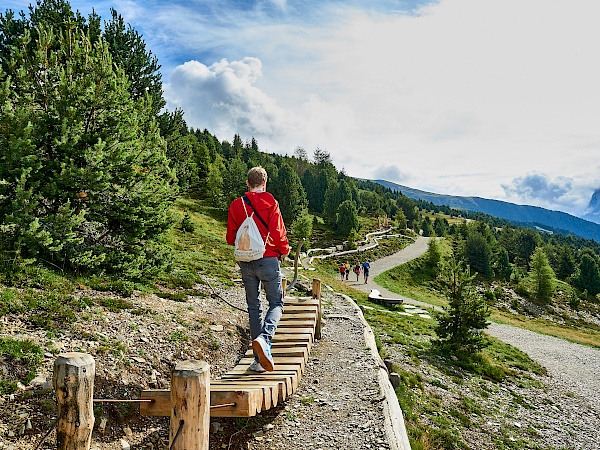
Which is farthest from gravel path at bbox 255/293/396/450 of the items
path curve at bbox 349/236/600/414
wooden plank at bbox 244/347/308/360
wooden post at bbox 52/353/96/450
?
path curve at bbox 349/236/600/414

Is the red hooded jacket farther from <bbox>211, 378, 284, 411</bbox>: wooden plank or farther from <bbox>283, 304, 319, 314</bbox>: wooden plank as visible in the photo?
<bbox>283, 304, 319, 314</bbox>: wooden plank

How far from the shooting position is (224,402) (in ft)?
17.6

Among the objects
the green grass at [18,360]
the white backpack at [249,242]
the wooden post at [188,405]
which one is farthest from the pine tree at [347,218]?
the wooden post at [188,405]

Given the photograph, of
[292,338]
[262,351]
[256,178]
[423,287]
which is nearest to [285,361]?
[262,351]

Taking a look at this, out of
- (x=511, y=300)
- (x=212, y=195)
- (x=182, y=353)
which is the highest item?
(x=212, y=195)

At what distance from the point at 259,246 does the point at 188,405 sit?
315 cm

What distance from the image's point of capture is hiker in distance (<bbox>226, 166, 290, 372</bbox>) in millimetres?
6688

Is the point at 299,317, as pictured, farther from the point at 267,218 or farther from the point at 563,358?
the point at 563,358

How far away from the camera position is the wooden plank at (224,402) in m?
5.32

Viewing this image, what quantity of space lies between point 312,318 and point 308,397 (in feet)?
8.05

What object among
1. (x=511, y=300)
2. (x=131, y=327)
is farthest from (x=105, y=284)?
(x=511, y=300)

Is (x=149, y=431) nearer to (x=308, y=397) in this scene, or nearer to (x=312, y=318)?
(x=308, y=397)

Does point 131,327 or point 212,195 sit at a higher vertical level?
point 212,195

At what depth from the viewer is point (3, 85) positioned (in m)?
10.5
